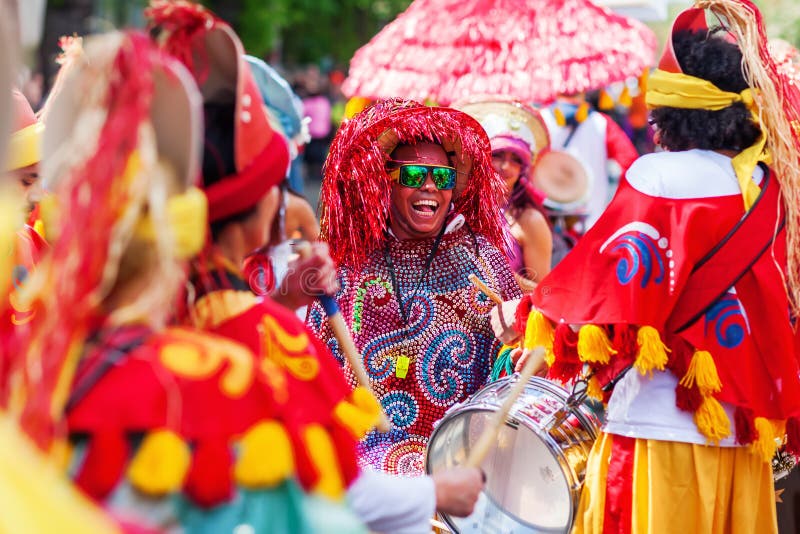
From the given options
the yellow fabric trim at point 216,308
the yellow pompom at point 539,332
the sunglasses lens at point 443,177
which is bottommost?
the yellow pompom at point 539,332

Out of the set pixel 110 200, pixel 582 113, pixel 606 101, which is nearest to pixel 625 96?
pixel 606 101

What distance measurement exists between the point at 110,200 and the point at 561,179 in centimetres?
545

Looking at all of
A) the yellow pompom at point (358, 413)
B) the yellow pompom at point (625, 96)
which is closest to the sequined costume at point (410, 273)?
the yellow pompom at point (358, 413)

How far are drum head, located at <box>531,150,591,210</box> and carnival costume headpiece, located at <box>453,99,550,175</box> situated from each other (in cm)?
51

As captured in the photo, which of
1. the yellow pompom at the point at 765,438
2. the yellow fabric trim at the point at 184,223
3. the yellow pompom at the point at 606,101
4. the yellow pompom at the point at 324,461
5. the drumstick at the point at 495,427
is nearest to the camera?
the yellow fabric trim at the point at 184,223

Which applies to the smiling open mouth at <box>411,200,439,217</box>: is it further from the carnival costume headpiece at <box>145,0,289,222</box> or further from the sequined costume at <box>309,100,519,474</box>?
the carnival costume headpiece at <box>145,0,289,222</box>

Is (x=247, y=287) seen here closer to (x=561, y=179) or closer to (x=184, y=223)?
(x=184, y=223)

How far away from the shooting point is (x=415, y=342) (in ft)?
13.2

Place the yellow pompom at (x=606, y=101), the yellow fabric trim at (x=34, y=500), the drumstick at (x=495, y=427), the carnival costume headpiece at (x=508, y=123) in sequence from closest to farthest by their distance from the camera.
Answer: the yellow fabric trim at (x=34, y=500), the drumstick at (x=495, y=427), the carnival costume headpiece at (x=508, y=123), the yellow pompom at (x=606, y=101)

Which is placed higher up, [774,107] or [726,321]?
[774,107]

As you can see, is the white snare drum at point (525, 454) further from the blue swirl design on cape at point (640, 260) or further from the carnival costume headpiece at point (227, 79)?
the carnival costume headpiece at point (227, 79)

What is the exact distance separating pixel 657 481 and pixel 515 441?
48cm

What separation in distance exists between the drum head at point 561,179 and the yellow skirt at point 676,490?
369 cm

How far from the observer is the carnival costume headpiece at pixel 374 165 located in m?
4.11
